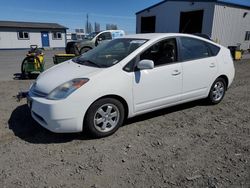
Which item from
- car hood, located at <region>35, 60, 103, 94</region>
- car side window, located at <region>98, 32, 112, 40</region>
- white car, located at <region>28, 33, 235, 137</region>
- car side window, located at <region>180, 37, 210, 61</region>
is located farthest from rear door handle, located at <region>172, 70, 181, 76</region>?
car side window, located at <region>98, 32, 112, 40</region>

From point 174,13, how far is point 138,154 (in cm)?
2195

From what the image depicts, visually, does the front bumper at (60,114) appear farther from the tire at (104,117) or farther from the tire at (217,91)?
the tire at (217,91)

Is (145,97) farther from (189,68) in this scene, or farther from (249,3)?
(249,3)

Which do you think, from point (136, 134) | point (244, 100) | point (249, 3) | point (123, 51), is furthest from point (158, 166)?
point (249, 3)

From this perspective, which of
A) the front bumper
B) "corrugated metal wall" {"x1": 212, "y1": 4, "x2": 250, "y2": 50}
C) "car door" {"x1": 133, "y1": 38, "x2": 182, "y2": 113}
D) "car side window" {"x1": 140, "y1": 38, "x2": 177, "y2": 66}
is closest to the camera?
the front bumper

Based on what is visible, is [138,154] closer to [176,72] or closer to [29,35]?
[176,72]

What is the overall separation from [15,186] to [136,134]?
1.87m

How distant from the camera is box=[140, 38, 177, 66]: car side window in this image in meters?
3.80

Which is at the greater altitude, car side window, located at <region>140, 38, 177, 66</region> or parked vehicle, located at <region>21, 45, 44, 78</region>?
car side window, located at <region>140, 38, 177, 66</region>

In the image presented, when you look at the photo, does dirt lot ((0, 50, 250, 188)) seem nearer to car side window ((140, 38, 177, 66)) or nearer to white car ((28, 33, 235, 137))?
white car ((28, 33, 235, 137))

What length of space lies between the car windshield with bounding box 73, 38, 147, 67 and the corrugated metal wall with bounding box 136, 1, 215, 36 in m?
17.6

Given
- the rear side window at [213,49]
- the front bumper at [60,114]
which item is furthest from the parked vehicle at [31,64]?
the rear side window at [213,49]

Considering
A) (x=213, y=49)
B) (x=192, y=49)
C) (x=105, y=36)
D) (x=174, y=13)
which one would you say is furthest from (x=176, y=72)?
(x=174, y=13)

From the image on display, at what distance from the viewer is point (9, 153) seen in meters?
3.04
